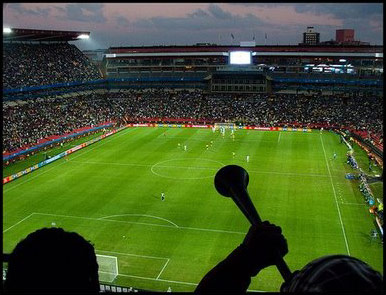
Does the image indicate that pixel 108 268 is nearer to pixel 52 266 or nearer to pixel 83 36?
pixel 52 266

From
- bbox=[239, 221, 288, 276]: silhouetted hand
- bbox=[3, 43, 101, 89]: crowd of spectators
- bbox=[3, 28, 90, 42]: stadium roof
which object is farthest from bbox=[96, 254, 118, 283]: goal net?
bbox=[3, 43, 101, 89]: crowd of spectators

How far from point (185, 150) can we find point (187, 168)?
335 inches

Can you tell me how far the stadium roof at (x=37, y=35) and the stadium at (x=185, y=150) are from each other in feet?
1.10

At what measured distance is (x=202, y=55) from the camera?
290ft

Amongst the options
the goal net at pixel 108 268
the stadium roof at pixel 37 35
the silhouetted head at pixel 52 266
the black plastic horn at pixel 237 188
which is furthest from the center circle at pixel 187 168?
the silhouetted head at pixel 52 266

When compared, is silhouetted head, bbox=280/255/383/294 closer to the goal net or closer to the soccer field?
the soccer field

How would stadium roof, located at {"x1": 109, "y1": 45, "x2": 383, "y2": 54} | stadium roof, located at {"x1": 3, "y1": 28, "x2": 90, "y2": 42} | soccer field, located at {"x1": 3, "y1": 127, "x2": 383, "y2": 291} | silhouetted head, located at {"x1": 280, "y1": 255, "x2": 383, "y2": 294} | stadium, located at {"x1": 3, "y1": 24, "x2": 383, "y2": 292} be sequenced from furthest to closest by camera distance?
stadium roof, located at {"x1": 109, "y1": 45, "x2": 383, "y2": 54} < stadium roof, located at {"x1": 3, "y1": 28, "x2": 90, "y2": 42} < stadium, located at {"x1": 3, "y1": 24, "x2": 383, "y2": 292} < soccer field, located at {"x1": 3, "y1": 127, "x2": 383, "y2": 291} < silhouetted head, located at {"x1": 280, "y1": 255, "x2": 383, "y2": 294}

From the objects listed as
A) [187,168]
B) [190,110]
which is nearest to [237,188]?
[187,168]

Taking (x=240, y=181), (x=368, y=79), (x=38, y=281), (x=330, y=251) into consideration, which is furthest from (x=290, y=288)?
(x=368, y=79)

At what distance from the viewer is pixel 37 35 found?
67.9 metres

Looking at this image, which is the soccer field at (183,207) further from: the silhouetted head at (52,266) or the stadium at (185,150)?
the silhouetted head at (52,266)

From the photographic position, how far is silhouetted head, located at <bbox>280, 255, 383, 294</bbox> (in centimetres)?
182

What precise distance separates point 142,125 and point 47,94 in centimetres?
1635

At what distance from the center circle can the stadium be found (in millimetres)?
197
